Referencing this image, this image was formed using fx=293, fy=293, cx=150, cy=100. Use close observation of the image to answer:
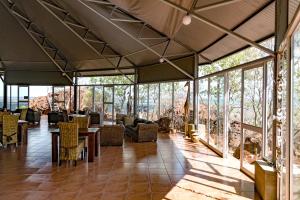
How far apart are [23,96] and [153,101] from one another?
9916 mm

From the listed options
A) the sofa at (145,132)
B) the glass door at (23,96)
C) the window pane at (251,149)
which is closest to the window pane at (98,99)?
the glass door at (23,96)

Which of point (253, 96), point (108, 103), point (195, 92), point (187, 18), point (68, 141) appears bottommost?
point (68, 141)

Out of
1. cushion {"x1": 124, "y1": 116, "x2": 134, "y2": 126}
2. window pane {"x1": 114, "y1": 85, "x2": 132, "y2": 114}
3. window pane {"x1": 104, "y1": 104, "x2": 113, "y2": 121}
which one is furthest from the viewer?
window pane {"x1": 104, "y1": 104, "x2": 113, "y2": 121}

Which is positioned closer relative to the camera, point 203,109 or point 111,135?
point 111,135

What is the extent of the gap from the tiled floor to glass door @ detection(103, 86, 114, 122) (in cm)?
964

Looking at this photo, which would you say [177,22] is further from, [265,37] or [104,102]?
[104,102]

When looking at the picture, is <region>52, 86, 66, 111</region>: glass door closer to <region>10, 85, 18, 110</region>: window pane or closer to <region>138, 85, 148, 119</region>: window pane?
<region>10, 85, 18, 110</region>: window pane

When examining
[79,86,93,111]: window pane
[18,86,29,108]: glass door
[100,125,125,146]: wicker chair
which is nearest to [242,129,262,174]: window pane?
[100,125,125,146]: wicker chair

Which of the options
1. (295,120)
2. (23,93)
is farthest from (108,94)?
(295,120)

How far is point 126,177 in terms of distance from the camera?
5.91m

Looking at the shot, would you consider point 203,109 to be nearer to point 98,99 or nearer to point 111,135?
point 111,135

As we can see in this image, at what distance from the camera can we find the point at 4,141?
864 centimetres

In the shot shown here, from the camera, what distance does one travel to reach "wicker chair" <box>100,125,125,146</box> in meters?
9.45

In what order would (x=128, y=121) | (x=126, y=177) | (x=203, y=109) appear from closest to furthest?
(x=126, y=177) → (x=203, y=109) → (x=128, y=121)
